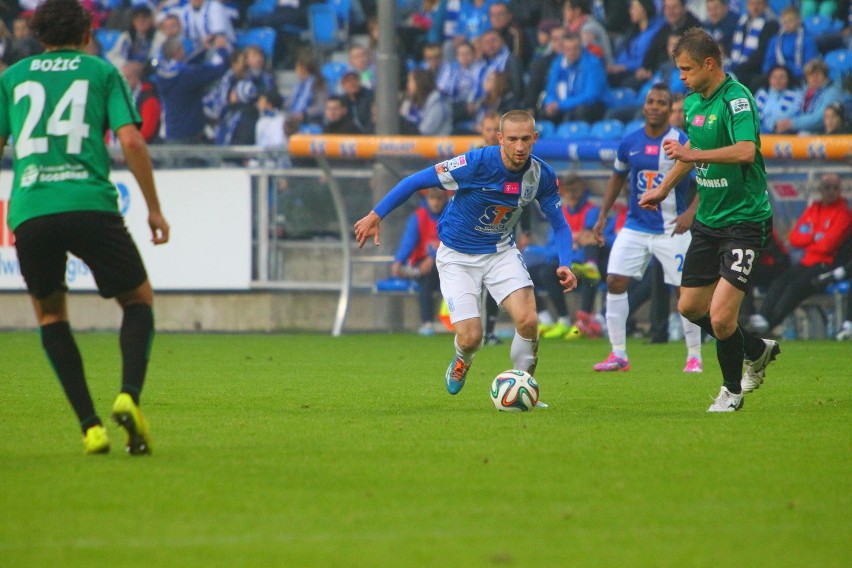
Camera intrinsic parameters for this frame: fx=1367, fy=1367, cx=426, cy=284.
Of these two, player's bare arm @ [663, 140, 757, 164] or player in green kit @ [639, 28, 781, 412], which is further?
player in green kit @ [639, 28, 781, 412]

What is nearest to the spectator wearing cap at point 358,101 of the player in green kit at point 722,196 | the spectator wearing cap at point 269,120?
Answer: the spectator wearing cap at point 269,120

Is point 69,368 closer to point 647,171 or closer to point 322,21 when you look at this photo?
point 647,171

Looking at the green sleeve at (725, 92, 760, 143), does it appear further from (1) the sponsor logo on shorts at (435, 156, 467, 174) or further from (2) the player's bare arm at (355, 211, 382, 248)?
(2) the player's bare arm at (355, 211, 382, 248)

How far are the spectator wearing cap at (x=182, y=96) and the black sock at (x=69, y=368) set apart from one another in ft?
45.7

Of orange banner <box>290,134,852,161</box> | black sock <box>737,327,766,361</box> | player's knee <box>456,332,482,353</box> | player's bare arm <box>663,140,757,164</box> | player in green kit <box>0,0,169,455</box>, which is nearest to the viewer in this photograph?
player in green kit <box>0,0,169,455</box>

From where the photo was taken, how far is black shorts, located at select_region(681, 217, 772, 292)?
7.91 meters

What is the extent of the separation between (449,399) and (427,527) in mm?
4550

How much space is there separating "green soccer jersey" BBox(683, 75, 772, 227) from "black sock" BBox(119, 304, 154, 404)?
3.40 m

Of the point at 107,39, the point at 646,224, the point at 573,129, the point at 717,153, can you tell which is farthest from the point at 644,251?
the point at 107,39

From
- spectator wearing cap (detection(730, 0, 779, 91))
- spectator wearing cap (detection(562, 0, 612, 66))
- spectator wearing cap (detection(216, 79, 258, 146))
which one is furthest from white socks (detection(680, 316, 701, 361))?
spectator wearing cap (detection(216, 79, 258, 146))

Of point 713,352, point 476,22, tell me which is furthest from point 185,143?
point 713,352

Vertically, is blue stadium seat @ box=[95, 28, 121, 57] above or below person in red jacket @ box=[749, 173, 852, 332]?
above

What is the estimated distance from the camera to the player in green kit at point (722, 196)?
25.7ft

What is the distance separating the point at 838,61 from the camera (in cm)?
1759
